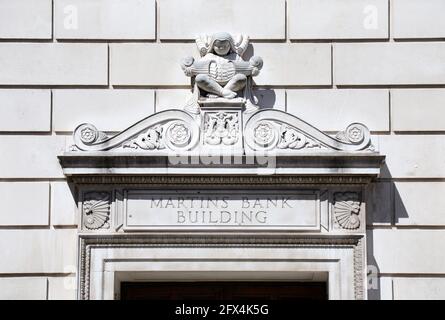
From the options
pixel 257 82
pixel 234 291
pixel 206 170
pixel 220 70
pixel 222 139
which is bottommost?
pixel 234 291

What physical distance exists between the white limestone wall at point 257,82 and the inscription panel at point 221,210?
0.88 meters

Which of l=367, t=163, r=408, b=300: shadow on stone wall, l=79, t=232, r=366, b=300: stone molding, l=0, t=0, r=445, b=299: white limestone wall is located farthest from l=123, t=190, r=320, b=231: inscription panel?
l=0, t=0, r=445, b=299: white limestone wall

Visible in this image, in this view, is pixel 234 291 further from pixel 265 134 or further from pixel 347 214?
pixel 265 134

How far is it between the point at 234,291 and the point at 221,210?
134cm

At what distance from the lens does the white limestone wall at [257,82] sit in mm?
17281

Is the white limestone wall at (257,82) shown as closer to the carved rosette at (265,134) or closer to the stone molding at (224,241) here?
the stone molding at (224,241)

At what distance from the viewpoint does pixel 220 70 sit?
17562 mm

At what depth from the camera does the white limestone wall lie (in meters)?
17.3

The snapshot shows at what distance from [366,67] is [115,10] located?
3.67m

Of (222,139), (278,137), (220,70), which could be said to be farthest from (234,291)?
(220,70)

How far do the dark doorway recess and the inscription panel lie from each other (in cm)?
112

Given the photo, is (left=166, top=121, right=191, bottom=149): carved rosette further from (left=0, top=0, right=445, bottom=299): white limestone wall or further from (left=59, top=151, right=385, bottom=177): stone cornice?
(left=0, top=0, right=445, bottom=299): white limestone wall

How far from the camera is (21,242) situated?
17.3 m

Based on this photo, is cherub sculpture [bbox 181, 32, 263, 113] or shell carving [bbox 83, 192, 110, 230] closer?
shell carving [bbox 83, 192, 110, 230]
